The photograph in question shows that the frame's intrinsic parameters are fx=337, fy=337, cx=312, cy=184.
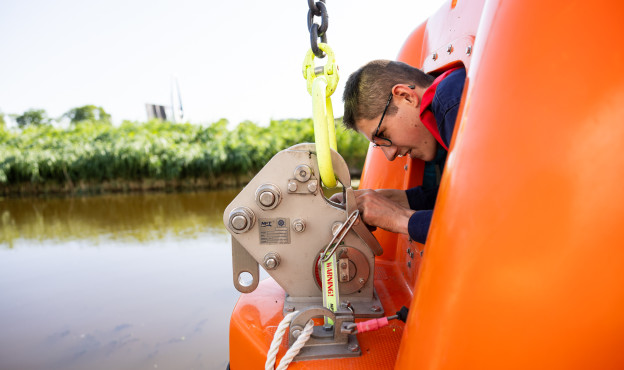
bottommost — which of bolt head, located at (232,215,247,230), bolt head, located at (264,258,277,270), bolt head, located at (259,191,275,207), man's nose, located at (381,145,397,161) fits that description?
bolt head, located at (264,258,277,270)

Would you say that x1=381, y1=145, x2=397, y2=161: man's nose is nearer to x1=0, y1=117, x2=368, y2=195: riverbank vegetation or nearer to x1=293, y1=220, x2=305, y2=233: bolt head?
x1=293, y1=220, x2=305, y2=233: bolt head

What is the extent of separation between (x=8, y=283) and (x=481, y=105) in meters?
5.49

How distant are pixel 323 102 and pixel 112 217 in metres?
7.67

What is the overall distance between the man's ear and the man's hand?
41cm

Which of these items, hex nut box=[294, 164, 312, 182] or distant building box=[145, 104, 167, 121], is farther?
distant building box=[145, 104, 167, 121]

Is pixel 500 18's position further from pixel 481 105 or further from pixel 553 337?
pixel 553 337

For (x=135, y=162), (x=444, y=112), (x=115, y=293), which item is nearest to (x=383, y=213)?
(x=444, y=112)

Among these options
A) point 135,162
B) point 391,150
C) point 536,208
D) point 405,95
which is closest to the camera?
point 536,208

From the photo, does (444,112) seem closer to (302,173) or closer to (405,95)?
(405,95)

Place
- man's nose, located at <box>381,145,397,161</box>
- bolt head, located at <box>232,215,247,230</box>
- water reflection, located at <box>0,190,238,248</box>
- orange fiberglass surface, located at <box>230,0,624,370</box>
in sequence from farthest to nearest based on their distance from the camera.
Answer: water reflection, located at <box>0,190,238,248</box> → man's nose, located at <box>381,145,397,161</box> → bolt head, located at <box>232,215,247,230</box> → orange fiberglass surface, located at <box>230,0,624,370</box>

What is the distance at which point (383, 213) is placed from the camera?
1.27 meters

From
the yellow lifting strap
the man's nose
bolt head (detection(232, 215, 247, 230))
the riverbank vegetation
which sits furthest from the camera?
the riverbank vegetation

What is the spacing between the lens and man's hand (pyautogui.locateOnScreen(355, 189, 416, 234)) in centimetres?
123

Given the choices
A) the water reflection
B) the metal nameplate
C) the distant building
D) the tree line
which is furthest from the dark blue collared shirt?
the distant building
